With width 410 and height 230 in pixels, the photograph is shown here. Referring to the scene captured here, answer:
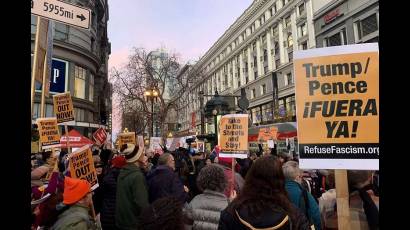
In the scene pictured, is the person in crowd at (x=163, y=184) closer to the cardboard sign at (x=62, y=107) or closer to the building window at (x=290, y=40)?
the cardboard sign at (x=62, y=107)

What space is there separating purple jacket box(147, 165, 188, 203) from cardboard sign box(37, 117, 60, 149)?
4300 mm

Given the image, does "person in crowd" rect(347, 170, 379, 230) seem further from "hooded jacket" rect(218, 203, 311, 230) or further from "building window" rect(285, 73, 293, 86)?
"building window" rect(285, 73, 293, 86)

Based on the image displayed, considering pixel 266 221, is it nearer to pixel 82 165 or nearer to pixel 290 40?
pixel 82 165

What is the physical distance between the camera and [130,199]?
504 centimetres

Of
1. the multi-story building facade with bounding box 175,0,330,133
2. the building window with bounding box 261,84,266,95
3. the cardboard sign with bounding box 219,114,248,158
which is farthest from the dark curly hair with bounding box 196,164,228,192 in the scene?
the building window with bounding box 261,84,266,95

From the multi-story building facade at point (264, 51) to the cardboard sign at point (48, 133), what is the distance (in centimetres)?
2644

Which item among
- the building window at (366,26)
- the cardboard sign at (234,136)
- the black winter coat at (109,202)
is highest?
the building window at (366,26)

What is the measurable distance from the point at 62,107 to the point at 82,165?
11.4 ft

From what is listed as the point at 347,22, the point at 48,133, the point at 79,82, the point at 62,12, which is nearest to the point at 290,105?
the point at 347,22

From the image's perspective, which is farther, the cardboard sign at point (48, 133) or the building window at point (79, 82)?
the building window at point (79, 82)

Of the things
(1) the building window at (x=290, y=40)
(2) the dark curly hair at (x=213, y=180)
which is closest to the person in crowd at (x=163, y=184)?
(2) the dark curly hair at (x=213, y=180)

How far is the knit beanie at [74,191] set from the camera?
11.0 ft
